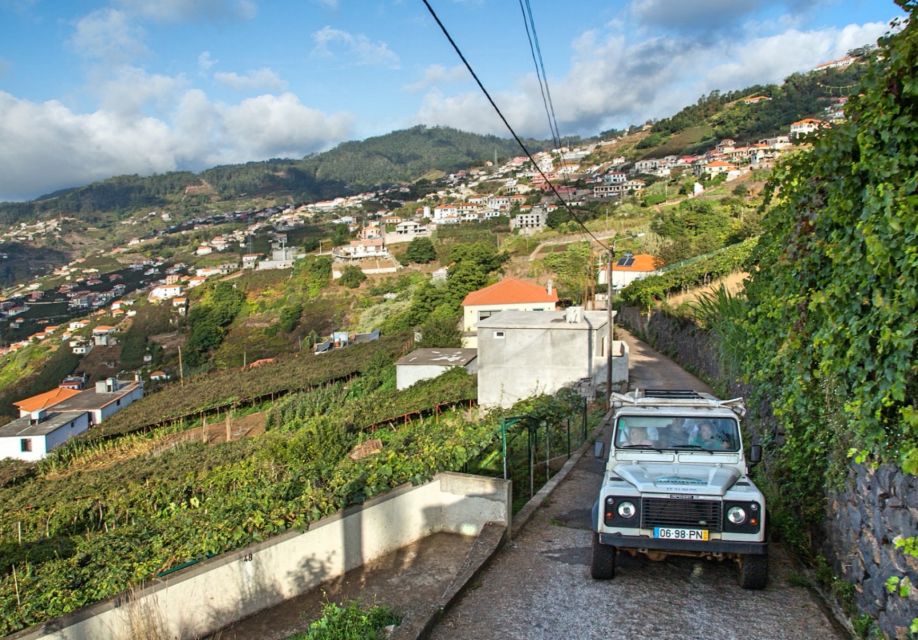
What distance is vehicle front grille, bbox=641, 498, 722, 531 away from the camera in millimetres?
5992

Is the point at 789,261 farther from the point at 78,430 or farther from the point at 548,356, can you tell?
the point at 78,430

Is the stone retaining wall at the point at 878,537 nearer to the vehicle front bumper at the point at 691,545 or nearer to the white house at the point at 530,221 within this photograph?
the vehicle front bumper at the point at 691,545

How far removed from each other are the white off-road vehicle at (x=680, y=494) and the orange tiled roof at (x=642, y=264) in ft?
135

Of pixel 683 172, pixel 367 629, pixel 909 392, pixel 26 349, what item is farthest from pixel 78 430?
pixel 683 172

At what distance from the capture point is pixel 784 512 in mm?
7605

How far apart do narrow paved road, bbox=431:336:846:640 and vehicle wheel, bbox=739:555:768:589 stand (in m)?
0.10

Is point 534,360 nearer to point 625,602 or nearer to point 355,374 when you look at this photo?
point 625,602

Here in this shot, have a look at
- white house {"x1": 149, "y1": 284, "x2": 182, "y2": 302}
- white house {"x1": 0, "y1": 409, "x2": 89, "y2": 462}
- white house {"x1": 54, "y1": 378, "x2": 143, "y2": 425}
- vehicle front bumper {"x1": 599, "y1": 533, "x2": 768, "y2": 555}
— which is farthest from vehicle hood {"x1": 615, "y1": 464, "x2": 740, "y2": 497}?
white house {"x1": 149, "y1": 284, "x2": 182, "y2": 302}

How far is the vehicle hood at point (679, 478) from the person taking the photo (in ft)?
20.1

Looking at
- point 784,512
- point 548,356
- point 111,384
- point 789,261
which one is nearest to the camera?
point 789,261

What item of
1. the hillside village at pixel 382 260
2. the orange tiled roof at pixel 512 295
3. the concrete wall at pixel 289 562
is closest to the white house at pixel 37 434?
the hillside village at pixel 382 260

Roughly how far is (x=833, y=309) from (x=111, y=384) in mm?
58954

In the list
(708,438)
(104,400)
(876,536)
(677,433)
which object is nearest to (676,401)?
(677,433)

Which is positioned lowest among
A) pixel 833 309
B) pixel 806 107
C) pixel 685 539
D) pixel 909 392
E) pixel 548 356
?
pixel 548 356
